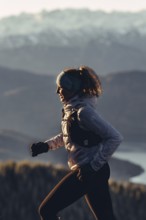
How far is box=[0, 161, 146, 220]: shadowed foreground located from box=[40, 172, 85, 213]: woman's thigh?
7.47m

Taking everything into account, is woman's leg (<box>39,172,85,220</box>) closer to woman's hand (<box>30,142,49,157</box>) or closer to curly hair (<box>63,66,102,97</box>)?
woman's hand (<box>30,142,49,157</box>)

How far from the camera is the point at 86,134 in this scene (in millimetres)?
6629

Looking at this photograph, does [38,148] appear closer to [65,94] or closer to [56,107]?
[65,94]

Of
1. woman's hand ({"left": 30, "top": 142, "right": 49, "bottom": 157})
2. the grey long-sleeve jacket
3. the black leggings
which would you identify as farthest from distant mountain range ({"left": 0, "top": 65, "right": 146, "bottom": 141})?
the grey long-sleeve jacket

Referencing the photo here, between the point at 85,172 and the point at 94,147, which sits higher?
the point at 94,147

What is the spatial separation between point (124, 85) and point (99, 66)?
8680 cm

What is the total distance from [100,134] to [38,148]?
2.79 ft

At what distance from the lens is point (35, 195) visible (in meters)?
14.5

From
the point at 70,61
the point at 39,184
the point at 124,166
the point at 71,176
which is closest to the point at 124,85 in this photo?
the point at 124,166

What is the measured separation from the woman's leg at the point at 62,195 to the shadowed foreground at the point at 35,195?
7.46m

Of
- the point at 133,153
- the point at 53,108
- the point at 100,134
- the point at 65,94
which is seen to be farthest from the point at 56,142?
the point at 53,108

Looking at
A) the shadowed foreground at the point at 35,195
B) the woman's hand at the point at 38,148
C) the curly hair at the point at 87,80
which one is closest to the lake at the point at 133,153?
the shadowed foreground at the point at 35,195

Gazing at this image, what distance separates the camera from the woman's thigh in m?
6.70

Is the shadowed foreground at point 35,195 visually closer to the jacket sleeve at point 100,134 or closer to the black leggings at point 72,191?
the black leggings at point 72,191
